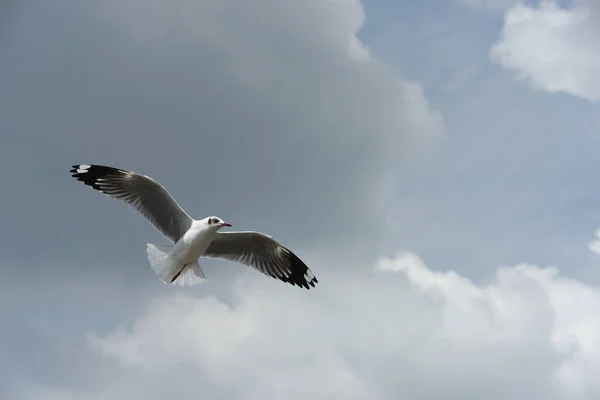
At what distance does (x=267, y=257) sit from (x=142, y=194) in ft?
8.65

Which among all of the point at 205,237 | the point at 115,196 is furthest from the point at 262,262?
the point at 115,196

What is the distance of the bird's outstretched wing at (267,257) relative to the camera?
1225 centimetres

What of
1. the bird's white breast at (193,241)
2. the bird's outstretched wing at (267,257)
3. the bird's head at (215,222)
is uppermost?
the bird's outstretched wing at (267,257)

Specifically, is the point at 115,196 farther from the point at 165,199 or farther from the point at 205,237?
the point at 205,237

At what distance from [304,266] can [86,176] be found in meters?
4.49

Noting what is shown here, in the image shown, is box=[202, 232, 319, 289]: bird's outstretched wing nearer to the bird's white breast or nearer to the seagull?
the seagull

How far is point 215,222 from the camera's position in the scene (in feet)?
36.9

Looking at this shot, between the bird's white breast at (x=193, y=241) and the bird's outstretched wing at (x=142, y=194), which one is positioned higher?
the bird's outstretched wing at (x=142, y=194)

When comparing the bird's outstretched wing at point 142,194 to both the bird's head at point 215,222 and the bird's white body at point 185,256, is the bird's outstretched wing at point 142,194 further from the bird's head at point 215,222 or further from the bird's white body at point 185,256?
the bird's head at point 215,222

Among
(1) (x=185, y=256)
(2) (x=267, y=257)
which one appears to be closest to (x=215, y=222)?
(1) (x=185, y=256)

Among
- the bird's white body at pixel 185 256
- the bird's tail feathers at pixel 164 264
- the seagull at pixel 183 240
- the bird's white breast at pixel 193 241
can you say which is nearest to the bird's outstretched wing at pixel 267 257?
the seagull at pixel 183 240

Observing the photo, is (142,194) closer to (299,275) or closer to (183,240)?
(183,240)

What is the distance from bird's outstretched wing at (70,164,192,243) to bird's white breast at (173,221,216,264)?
63 centimetres

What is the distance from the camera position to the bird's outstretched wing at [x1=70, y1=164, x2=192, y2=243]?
38.8 feet
